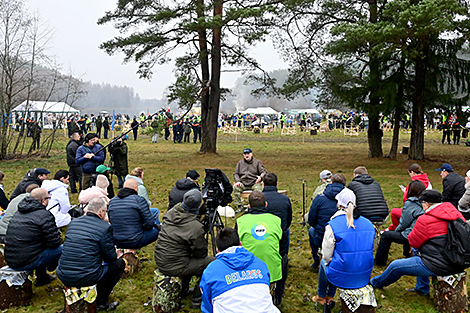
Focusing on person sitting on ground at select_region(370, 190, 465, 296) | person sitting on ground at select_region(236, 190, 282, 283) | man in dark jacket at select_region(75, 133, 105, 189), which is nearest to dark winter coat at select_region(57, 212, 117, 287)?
person sitting on ground at select_region(236, 190, 282, 283)

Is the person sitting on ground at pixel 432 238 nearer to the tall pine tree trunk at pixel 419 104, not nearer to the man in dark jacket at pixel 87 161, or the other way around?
the man in dark jacket at pixel 87 161

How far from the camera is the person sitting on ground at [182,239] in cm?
455

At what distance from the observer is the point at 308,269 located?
611 cm

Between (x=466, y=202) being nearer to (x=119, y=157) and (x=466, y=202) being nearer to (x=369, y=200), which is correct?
(x=369, y=200)

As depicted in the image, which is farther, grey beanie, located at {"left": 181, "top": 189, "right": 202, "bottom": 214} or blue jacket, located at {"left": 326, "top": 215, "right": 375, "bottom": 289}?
grey beanie, located at {"left": 181, "top": 189, "right": 202, "bottom": 214}

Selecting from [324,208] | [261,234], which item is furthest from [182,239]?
[324,208]

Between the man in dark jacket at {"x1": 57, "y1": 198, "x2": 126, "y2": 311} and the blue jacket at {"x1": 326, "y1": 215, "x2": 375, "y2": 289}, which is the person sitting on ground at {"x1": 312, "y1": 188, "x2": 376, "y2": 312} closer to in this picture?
the blue jacket at {"x1": 326, "y1": 215, "x2": 375, "y2": 289}

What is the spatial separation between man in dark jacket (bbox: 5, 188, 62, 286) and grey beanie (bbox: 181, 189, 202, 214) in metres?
1.68

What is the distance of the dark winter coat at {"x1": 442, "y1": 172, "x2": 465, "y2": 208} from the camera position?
260 inches

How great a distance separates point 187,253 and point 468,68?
1675 centimetres

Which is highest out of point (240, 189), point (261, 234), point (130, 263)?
point (261, 234)

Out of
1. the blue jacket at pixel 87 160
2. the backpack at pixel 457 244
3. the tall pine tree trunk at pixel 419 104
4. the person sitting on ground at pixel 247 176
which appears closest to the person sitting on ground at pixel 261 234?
the backpack at pixel 457 244

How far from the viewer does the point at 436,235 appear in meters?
4.54

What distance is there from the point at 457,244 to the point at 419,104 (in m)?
13.6
